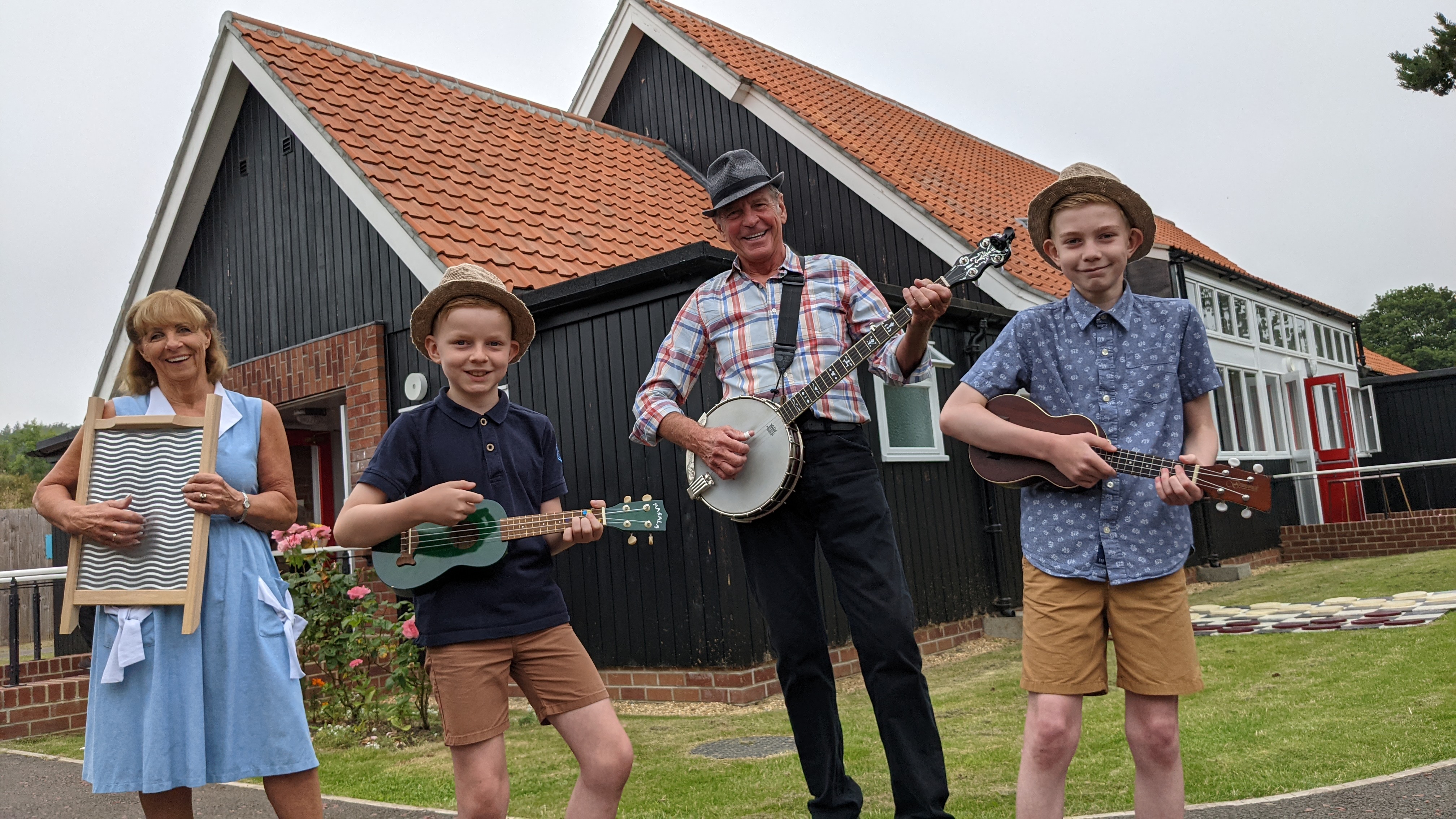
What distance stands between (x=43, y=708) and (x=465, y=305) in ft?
23.6

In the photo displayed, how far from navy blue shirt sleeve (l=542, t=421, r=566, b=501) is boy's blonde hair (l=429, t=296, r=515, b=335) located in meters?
0.38

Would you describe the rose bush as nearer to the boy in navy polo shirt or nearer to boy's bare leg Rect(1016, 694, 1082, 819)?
the boy in navy polo shirt

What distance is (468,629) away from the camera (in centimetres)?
299

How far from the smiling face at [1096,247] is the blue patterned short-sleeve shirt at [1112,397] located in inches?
2.1

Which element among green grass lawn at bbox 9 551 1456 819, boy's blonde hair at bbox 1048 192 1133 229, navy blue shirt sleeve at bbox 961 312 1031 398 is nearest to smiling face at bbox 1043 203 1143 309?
boy's blonde hair at bbox 1048 192 1133 229

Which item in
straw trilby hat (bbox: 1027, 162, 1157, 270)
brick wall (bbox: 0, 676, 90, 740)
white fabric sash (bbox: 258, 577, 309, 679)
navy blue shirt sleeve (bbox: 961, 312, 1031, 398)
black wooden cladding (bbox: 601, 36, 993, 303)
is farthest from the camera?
black wooden cladding (bbox: 601, 36, 993, 303)

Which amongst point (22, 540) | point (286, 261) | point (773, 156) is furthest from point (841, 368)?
point (22, 540)

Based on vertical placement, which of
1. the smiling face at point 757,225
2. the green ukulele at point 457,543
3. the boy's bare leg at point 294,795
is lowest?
the boy's bare leg at point 294,795

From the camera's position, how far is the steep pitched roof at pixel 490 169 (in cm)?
959

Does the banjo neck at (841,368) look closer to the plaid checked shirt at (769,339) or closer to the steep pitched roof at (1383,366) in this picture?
the plaid checked shirt at (769,339)

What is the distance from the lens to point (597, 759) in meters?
2.97

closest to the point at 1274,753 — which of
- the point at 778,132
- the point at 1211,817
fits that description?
the point at 1211,817

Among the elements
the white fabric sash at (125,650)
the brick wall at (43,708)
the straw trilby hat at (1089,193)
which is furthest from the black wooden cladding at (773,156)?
the white fabric sash at (125,650)

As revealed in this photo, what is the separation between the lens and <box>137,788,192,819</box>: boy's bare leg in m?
3.21
